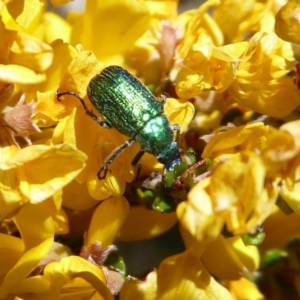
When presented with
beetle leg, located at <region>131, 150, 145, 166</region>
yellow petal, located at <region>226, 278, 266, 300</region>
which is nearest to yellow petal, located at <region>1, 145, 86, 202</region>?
beetle leg, located at <region>131, 150, 145, 166</region>

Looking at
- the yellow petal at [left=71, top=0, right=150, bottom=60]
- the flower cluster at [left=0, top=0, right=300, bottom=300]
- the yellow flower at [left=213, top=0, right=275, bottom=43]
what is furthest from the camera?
the yellow flower at [left=213, top=0, right=275, bottom=43]

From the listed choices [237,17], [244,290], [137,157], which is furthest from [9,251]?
[237,17]

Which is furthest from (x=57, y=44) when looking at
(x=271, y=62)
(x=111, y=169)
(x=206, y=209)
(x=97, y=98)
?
(x=206, y=209)

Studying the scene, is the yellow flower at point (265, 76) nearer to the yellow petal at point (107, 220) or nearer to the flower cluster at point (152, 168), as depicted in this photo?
the flower cluster at point (152, 168)

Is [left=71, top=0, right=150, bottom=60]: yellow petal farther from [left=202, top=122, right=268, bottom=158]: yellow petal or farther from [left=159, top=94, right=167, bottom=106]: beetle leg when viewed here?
[left=202, top=122, right=268, bottom=158]: yellow petal

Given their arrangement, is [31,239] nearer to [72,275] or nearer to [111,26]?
[72,275]

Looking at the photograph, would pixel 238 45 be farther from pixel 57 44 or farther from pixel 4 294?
pixel 4 294
